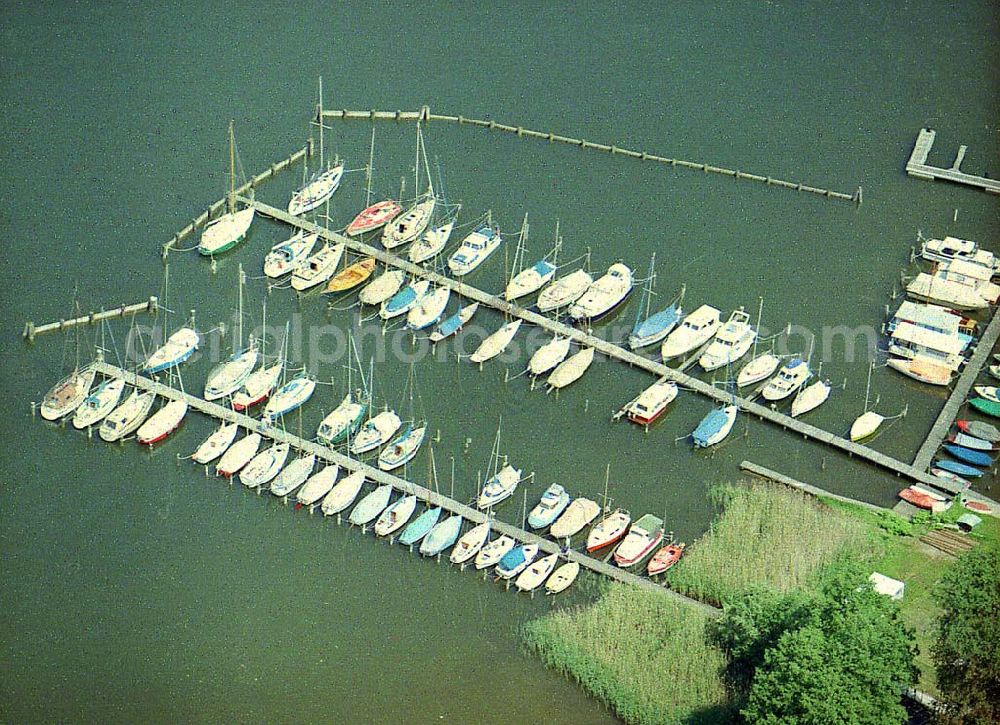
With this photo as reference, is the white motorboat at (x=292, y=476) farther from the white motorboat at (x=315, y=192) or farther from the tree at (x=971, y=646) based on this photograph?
the tree at (x=971, y=646)

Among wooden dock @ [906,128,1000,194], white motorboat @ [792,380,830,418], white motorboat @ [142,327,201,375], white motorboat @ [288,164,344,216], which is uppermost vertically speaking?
wooden dock @ [906,128,1000,194]

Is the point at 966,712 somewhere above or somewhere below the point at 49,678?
above

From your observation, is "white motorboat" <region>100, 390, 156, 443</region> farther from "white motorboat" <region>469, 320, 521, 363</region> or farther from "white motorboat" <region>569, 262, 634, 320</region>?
"white motorboat" <region>569, 262, 634, 320</region>

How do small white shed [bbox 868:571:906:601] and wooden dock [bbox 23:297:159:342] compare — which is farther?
wooden dock [bbox 23:297:159:342]

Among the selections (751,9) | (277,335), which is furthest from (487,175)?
(751,9)

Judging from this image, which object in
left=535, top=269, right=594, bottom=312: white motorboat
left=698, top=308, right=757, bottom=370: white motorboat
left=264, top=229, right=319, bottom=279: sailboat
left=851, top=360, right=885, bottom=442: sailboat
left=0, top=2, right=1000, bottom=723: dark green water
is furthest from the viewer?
left=264, top=229, right=319, bottom=279: sailboat

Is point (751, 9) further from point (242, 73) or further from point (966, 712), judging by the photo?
point (966, 712)

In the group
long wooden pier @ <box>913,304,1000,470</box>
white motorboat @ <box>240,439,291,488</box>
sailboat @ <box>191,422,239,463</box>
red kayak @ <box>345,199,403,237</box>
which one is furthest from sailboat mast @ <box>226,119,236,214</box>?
long wooden pier @ <box>913,304,1000,470</box>

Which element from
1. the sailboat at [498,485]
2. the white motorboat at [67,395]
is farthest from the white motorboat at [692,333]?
the white motorboat at [67,395]
